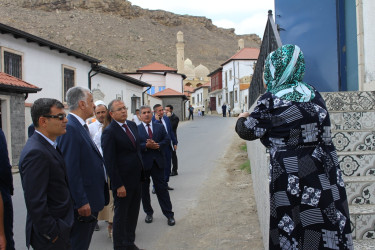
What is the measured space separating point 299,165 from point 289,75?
63 cm

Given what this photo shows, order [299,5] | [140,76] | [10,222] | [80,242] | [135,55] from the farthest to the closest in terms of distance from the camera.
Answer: [135,55] → [140,76] → [299,5] → [80,242] → [10,222]

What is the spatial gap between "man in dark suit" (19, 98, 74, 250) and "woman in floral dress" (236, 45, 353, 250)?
1448 mm

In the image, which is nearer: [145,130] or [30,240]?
[30,240]

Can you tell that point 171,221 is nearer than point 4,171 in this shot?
No

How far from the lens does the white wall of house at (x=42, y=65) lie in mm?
14933

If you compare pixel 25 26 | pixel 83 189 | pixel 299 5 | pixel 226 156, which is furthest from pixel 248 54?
pixel 25 26

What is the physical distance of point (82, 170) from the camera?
340 cm

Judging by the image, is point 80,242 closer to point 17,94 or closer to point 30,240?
point 30,240

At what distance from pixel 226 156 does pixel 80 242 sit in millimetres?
10394

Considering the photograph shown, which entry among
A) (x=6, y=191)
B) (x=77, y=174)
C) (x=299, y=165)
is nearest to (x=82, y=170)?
(x=77, y=174)

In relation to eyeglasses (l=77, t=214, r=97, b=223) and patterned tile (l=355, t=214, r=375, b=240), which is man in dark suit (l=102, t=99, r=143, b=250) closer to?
eyeglasses (l=77, t=214, r=97, b=223)

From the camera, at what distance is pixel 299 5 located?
24.1ft

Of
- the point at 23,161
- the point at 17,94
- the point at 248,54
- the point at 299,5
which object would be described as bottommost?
the point at 23,161

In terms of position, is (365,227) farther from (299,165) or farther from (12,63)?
(12,63)
